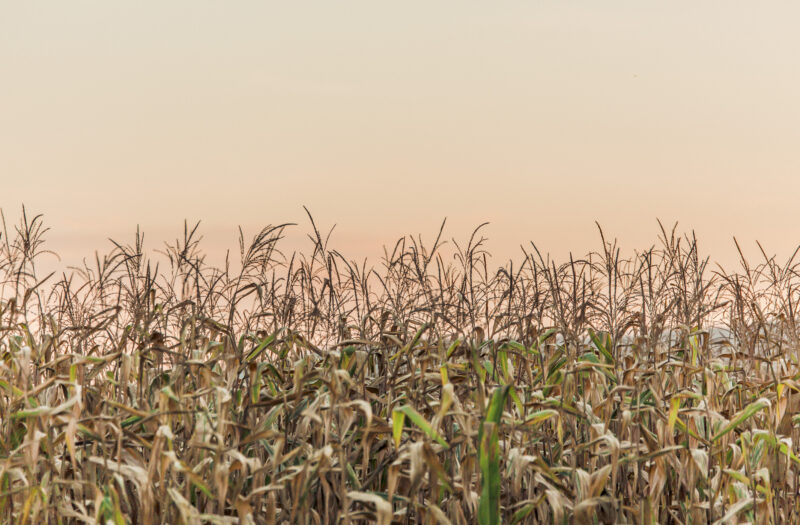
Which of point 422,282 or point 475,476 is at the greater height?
point 422,282

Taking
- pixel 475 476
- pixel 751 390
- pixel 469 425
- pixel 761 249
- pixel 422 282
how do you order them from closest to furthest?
pixel 469 425 → pixel 475 476 → pixel 422 282 → pixel 751 390 → pixel 761 249

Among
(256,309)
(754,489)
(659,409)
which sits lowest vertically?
(754,489)

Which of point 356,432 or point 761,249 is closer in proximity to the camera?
point 356,432

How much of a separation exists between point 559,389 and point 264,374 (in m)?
1.73

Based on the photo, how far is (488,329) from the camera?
4547 mm

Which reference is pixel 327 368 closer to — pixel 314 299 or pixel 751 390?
pixel 314 299

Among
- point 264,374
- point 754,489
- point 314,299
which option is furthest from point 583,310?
point 264,374

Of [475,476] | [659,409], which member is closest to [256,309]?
[475,476]

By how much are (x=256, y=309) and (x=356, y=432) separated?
131 cm

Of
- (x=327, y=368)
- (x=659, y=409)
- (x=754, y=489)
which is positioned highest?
(x=327, y=368)

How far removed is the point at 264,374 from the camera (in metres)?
4.26

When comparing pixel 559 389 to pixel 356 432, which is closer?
pixel 356 432

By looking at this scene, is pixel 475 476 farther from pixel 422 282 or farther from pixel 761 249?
pixel 761 249

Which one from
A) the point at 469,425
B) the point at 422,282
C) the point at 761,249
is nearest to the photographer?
the point at 469,425
